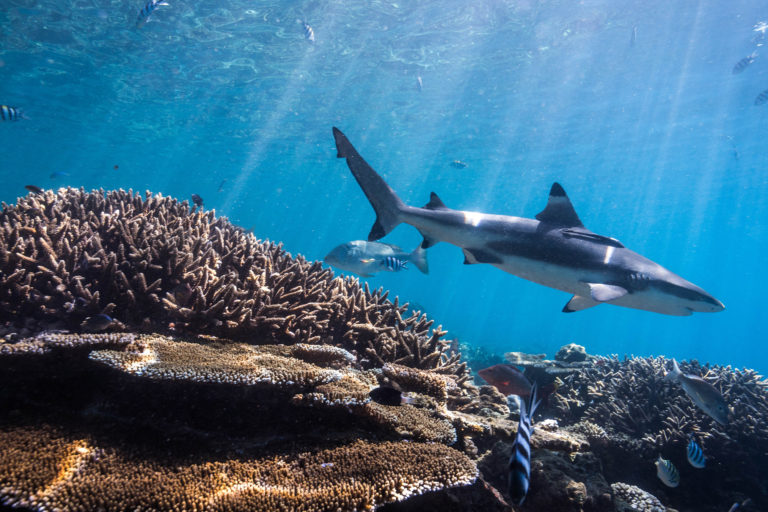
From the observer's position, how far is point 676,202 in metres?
48.6

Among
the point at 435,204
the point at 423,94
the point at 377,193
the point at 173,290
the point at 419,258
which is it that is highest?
the point at 423,94

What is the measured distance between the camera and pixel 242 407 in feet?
9.09

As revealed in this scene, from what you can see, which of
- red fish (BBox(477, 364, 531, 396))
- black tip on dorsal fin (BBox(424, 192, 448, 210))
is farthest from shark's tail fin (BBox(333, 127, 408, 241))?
red fish (BBox(477, 364, 531, 396))

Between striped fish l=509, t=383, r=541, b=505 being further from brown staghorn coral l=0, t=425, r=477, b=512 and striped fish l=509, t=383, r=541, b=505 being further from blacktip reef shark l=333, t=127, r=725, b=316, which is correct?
blacktip reef shark l=333, t=127, r=725, b=316

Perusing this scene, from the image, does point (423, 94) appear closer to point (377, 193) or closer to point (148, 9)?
point (148, 9)

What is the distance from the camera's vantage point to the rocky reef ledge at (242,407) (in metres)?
2.23

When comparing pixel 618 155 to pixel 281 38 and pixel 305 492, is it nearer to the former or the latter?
pixel 281 38

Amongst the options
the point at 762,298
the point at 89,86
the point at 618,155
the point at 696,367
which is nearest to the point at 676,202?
the point at 618,155

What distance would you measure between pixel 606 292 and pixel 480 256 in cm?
153

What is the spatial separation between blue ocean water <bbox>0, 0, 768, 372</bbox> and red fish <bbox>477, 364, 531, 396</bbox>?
12529 mm

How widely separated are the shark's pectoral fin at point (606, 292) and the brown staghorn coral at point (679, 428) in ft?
7.76

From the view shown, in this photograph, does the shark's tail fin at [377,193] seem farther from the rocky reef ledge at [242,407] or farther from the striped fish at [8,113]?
the striped fish at [8,113]

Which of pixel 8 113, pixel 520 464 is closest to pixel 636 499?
pixel 520 464

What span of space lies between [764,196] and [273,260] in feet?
188
